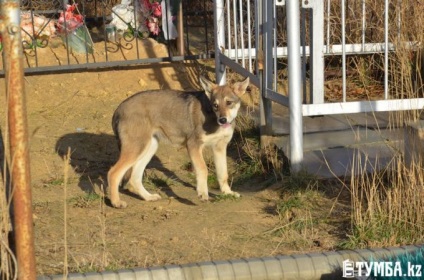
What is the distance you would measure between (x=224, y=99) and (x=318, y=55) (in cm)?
92

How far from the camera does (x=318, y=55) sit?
7.82m

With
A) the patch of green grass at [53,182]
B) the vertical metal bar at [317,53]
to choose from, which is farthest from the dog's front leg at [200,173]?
the patch of green grass at [53,182]

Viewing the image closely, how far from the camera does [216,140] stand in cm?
816

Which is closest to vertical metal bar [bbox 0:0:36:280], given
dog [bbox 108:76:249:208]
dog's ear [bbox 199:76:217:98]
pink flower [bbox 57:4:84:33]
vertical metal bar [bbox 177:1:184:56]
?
dog [bbox 108:76:249:208]

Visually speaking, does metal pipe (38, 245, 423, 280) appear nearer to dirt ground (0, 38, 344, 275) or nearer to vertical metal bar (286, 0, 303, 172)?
dirt ground (0, 38, 344, 275)

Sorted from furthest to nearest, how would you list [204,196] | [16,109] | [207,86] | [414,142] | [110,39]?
1. [110,39]
2. [207,86]
3. [204,196]
4. [414,142]
5. [16,109]

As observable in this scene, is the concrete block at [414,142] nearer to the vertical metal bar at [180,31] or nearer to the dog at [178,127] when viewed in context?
the dog at [178,127]

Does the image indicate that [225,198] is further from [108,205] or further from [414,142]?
[414,142]

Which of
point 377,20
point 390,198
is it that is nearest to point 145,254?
point 390,198

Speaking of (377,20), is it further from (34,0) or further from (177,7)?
(34,0)

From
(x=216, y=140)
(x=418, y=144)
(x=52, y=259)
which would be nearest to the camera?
(x=52, y=259)

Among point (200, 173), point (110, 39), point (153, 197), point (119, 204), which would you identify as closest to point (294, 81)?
point (200, 173)

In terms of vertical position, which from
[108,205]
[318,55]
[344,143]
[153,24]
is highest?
[153,24]

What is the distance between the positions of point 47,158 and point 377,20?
4.03 metres
